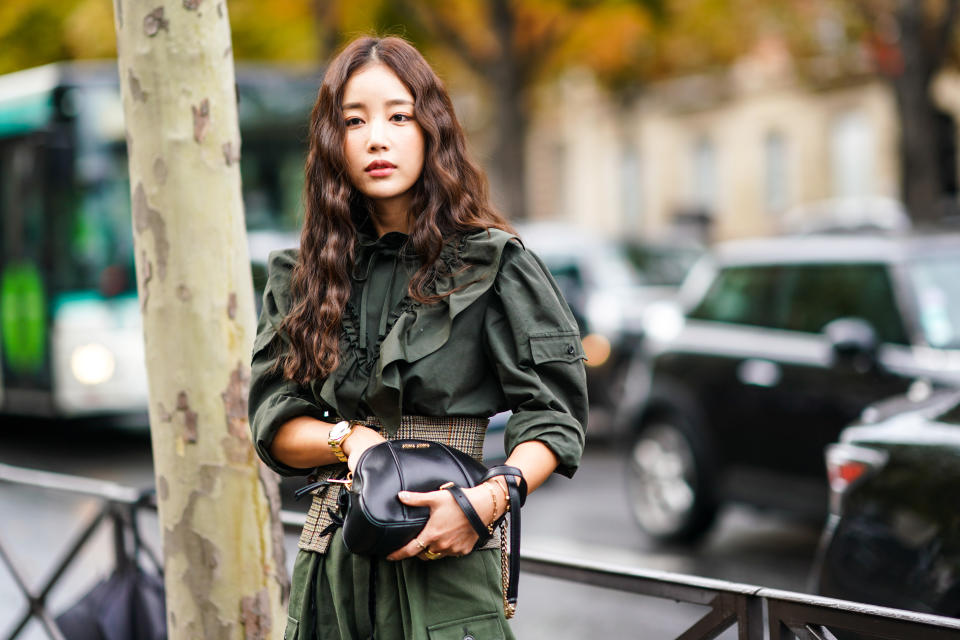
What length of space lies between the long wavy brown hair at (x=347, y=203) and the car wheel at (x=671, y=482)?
513 centimetres

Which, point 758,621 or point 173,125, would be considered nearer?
point 758,621

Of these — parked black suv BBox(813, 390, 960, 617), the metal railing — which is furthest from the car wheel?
the metal railing

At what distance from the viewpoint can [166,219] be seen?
298cm

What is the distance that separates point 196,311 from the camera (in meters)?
2.99

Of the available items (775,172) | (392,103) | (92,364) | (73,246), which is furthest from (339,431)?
(775,172)

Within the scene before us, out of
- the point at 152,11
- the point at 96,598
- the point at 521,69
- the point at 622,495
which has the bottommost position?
the point at 622,495

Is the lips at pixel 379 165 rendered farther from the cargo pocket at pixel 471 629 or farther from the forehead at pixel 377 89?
the cargo pocket at pixel 471 629

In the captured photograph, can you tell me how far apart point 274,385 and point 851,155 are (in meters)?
31.1

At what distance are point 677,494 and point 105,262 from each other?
586 cm

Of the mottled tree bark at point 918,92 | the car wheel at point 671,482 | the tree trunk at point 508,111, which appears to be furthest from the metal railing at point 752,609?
the tree trunk at point 508,111

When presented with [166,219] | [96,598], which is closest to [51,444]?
[96,598]

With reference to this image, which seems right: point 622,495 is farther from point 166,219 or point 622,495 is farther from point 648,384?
point 166,219

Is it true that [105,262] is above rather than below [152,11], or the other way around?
below

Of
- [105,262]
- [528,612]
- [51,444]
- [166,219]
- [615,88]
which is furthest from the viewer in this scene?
[615,88]
